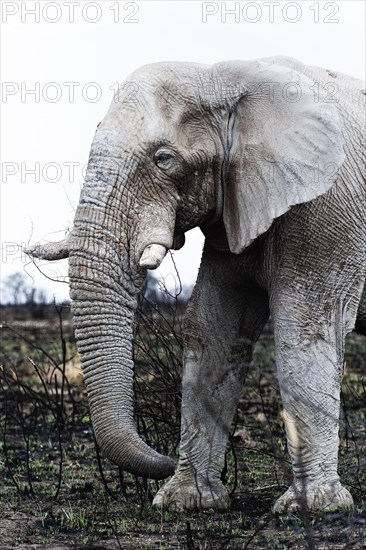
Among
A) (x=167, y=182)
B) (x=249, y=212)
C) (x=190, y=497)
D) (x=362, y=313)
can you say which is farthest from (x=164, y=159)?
(x=190, y=497)

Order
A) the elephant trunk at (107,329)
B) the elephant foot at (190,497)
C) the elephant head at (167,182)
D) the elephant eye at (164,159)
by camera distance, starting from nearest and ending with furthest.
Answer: the elephant trunk at (107,329) < the elephant head at (167,182) < the elephant eye at (164,159) < the elephant foot at (190,497)

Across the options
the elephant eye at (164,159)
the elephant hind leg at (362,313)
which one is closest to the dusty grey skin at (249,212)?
the elephant eye at (164,159)

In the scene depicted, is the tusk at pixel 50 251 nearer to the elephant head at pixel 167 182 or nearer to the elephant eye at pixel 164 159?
the elephant head at pixel 167 182

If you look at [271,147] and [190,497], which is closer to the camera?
[271,147]

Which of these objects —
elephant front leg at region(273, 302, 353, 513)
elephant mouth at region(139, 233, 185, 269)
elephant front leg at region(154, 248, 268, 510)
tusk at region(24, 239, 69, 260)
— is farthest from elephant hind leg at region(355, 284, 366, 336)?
tusk at region(24, 239, 69, 260)

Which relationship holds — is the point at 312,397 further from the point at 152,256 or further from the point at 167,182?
the point at 167,182

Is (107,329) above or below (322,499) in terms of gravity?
above

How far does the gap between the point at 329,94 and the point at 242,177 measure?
76 cm

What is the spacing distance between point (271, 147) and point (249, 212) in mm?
376

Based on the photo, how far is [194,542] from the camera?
618 centimetres

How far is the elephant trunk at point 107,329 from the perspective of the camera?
6.24m

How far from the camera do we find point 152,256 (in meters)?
6.35

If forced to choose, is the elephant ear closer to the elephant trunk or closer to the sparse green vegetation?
the elephant trunk

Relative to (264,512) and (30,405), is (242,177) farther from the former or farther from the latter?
(30,405)
